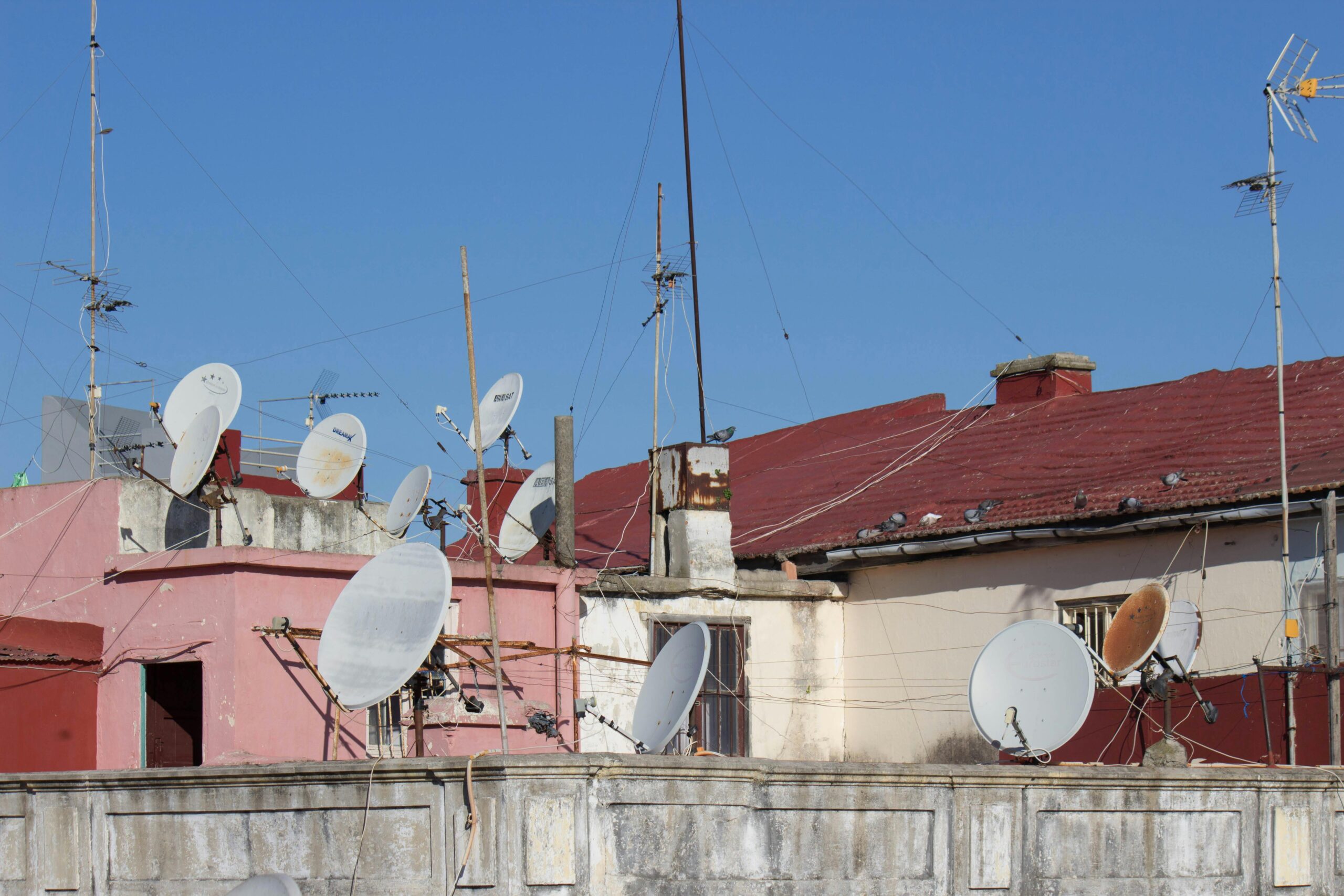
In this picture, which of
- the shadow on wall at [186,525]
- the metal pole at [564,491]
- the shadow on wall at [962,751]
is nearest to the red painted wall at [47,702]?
the shadow on wall at [186,525]

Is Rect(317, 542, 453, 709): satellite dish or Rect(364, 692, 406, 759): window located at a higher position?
Rect(317, 542, 453, 709): satellite dish

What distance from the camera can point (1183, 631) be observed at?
14961 millimetres

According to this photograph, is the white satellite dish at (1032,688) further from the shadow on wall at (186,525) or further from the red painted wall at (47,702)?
the shadow on wall at (186,525)

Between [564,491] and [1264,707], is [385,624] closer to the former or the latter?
[564,491]

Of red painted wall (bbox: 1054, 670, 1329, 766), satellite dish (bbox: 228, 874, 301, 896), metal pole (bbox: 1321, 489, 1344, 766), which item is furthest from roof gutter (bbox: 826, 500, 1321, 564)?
satellite dish (bbox: 228, 874, 301, 896)

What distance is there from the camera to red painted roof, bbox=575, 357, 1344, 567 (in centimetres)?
1658

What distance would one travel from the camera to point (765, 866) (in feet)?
31.4

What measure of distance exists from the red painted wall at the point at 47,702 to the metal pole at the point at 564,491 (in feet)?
16.8

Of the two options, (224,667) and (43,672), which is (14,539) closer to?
(43,672)

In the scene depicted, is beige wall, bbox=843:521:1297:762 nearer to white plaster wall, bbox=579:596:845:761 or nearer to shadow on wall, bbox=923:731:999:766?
shadow on wall, bbox=923:731:999:766

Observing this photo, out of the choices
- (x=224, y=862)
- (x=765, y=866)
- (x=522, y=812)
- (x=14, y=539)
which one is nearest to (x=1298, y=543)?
(x=765, y=866)

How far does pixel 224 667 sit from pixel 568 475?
15.2 feet

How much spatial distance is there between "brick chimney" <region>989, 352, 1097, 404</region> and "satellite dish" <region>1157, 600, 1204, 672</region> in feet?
24.4

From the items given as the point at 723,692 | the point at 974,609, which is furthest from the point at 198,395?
the point at 974,609
